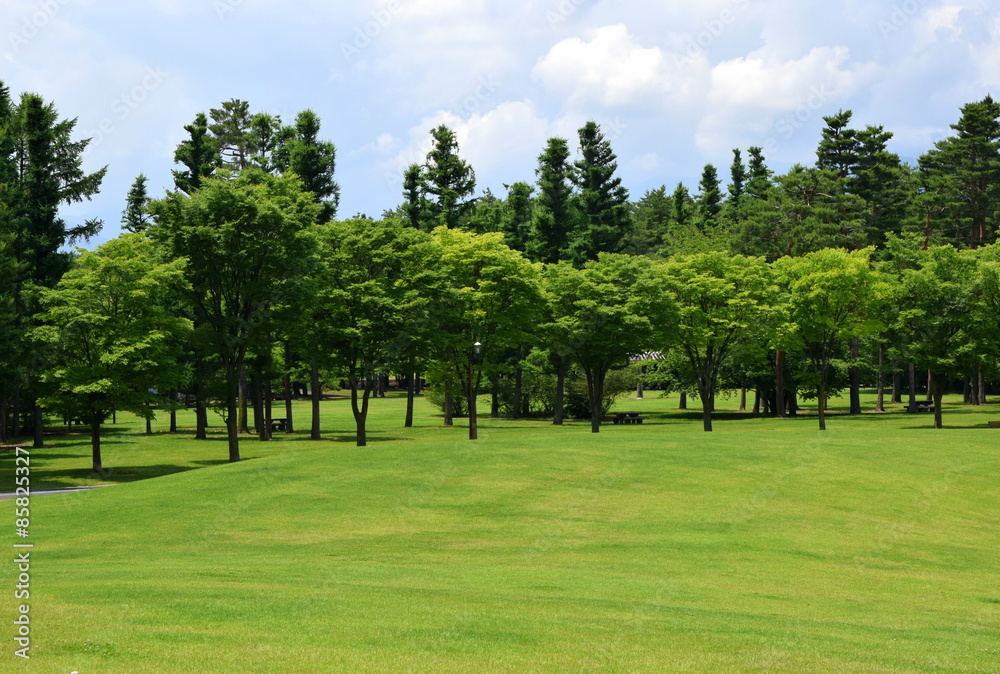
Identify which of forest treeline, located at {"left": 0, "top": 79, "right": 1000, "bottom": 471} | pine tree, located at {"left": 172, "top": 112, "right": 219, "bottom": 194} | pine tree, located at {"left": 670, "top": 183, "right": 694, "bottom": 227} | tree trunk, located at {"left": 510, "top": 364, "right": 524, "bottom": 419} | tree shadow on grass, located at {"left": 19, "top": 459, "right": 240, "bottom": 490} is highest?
pine tree, located at {"left": 670, "top": 183, "right": 694, "bottom": 227}

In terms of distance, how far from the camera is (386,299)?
4488 centimetres

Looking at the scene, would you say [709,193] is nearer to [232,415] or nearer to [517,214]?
[517,214]

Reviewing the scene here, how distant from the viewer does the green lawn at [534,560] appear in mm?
11117

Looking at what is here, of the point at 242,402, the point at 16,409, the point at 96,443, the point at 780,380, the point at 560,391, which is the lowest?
the point at 96,443

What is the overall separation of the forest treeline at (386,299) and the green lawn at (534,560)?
7348mm

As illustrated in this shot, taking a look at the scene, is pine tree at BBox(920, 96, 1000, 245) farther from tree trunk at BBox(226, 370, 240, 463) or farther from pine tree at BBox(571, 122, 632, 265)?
tree trunk at BBox(226, 370, 240, 463)

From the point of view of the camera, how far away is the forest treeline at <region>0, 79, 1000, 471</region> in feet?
134

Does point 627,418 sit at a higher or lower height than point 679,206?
lower

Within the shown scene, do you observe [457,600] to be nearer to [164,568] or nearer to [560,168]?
[164,568]

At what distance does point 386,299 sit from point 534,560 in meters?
26.7

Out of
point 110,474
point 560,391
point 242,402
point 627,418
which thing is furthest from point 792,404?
point 110,474

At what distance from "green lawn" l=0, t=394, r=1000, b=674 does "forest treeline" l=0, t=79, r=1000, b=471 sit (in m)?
7.35

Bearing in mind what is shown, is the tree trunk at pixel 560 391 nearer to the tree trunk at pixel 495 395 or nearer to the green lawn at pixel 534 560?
the tree trunk at pixel 495 395

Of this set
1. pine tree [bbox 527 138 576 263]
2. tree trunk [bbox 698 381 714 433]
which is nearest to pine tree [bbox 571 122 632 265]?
pine tree [bbox 527 138 576 263]
